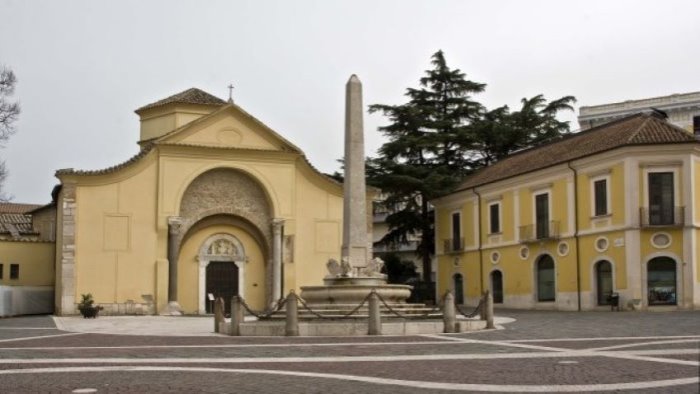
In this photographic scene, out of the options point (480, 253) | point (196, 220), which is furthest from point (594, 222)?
point (196, 220)

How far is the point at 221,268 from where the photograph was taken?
43094 mm

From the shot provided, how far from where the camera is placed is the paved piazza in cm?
1111

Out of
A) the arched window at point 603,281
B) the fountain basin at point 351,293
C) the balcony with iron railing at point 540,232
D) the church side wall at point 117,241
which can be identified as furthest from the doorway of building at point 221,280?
the fountain basin at point 351,293

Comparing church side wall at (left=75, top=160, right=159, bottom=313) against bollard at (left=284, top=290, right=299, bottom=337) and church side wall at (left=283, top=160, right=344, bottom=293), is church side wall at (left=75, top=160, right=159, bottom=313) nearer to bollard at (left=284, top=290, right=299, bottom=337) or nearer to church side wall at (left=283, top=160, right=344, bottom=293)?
church side wall at (left=283, top=160, right=344, bottom=293)

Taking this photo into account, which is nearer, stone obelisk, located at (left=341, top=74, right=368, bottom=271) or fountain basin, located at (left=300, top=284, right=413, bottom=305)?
fountain basin, located at (left=300, top=284, right=413, bottom=305)

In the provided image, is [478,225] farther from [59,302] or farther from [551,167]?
[59,302]

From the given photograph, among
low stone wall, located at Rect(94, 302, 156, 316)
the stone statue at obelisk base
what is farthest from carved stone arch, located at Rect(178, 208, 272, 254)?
the stone statue at obelisk base

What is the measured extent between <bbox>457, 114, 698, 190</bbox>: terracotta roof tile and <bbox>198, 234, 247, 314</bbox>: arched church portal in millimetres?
13028

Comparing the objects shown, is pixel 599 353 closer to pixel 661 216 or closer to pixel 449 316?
pixel 449 316

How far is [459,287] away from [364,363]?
3605 centimetres

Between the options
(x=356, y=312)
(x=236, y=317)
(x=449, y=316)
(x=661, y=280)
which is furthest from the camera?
(x=661, y=280)

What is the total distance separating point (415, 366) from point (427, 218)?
39.5 m

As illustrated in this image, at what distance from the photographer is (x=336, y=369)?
43.5 feet

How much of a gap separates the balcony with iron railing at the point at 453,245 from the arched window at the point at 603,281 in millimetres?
11794
